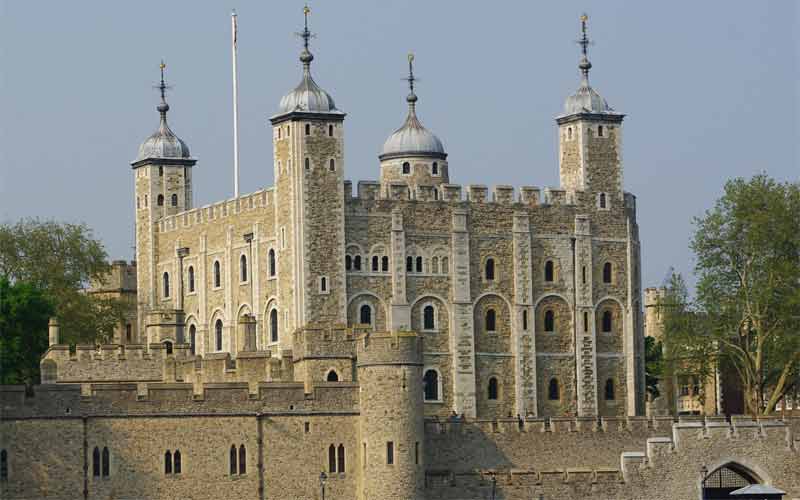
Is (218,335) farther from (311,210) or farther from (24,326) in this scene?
(24,326)

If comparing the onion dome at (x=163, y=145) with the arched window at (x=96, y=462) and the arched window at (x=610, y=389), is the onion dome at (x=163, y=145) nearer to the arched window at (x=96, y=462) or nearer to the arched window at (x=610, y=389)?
the arched window at (x=610, y=389)

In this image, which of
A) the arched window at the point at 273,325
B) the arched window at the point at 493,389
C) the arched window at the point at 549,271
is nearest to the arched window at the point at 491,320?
the arched window at the point at 493,389

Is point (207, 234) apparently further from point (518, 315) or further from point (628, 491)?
point (628, 491)

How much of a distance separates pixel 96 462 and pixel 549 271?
36.1 metres

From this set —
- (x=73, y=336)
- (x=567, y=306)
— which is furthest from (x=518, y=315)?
(x=73, y=336)

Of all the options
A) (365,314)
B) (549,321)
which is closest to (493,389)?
(549,321)

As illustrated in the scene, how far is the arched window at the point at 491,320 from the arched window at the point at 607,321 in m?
5.02

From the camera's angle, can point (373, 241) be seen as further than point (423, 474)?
Yes

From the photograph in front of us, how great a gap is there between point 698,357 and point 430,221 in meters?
12.4

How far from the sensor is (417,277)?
99.3 meters

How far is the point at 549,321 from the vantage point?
10188 cm

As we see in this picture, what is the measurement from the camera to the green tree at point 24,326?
283 feet

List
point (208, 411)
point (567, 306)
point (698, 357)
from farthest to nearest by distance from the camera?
point (567, 306) < point (698, 357) < point (208, 411)

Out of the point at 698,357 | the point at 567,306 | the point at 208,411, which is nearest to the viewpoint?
the point at 208,411
